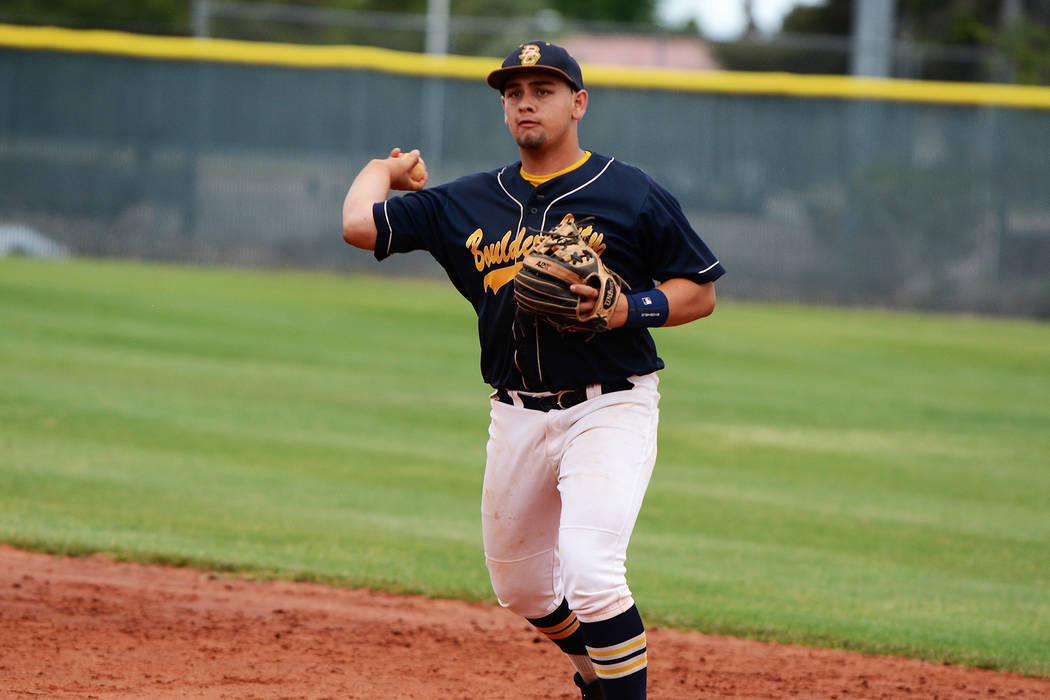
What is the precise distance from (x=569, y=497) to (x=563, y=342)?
444mm

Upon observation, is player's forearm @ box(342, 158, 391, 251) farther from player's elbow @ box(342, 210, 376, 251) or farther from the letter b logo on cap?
the letter b logo on cap

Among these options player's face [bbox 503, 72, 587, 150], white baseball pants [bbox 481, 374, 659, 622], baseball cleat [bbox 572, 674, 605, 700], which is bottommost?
baseball cleat [bbox 572, 674, 605, 700]

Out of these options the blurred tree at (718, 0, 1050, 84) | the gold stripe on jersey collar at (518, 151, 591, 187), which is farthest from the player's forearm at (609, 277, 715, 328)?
the blurred tree at (718, 0, 1050, 84)

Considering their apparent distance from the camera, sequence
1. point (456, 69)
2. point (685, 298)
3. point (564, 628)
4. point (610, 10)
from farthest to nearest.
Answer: point (610, 10) < point (456, 69) < point (564, 628) < point (685, 298)

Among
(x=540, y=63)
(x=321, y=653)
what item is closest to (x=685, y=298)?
(x=540, y=63)

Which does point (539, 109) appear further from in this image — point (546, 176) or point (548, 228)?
point (548, 228)

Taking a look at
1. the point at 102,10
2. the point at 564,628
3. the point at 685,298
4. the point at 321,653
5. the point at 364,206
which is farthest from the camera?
the point at 102,10

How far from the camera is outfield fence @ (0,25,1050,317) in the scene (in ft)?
54.8

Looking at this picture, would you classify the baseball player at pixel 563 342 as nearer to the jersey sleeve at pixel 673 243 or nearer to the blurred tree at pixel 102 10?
the jersey sleeve at pixel 673 243

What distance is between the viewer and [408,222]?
3939mm

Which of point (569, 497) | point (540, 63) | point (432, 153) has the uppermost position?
point (432, 153)

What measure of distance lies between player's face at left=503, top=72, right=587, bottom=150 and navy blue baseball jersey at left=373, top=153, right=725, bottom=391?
13 cm

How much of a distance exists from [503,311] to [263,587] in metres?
2.57

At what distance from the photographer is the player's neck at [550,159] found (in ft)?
12.5
